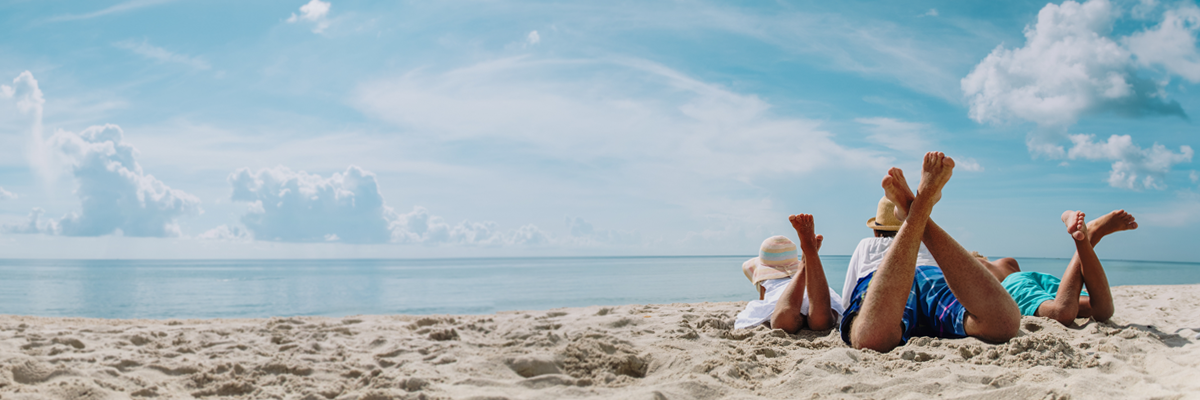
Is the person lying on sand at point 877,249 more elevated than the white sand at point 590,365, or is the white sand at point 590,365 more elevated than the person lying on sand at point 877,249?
the person lying on sand at point 877,249

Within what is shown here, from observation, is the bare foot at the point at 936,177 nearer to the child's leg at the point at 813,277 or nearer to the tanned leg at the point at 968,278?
the tanned leg at the point at 968,278

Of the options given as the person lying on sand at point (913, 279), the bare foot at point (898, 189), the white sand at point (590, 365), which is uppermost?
the bare foot at point (898, 189)

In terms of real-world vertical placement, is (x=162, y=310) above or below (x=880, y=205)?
below

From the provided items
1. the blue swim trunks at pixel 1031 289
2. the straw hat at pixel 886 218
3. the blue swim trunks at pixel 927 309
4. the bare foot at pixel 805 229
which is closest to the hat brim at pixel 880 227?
the straw hat at pixel 886 218

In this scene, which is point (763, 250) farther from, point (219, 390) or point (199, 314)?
point (199, 314)

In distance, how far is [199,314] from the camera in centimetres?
1114

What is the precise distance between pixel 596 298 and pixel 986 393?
11573 millimetres

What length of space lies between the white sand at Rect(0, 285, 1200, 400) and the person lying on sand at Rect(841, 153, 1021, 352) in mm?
126

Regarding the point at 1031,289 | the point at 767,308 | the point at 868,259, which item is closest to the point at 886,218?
the point at 868,259

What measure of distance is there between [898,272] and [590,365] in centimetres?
165

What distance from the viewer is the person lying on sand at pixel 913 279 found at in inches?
108

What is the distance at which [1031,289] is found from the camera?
13.9ft

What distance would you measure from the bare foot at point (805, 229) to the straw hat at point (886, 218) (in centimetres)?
53

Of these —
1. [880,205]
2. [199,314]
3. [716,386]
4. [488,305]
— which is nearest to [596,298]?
[488,305]
